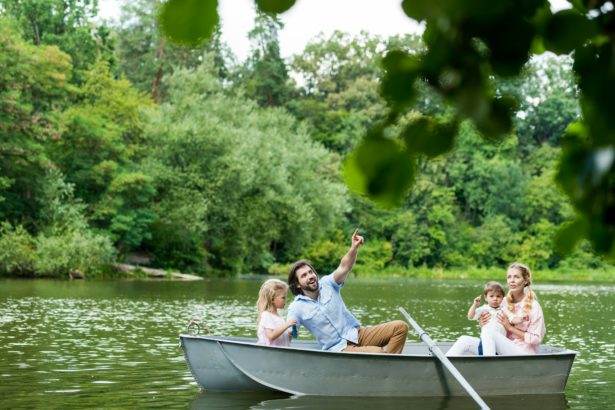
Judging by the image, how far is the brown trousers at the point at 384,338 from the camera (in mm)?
10141

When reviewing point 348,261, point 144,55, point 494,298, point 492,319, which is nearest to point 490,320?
point 492,319

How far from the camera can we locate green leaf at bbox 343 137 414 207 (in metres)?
1.23

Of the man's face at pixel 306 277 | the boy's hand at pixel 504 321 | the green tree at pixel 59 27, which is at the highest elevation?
the green tree at pixel 59 27

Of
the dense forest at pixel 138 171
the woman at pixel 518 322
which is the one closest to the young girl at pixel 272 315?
the woman at pixel 518 322

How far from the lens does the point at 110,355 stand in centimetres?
1384

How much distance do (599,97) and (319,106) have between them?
65.9m

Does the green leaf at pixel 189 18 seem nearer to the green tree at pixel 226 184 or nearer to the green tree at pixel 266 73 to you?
the green tree at pixel 226 184

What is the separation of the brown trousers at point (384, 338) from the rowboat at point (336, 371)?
5.9 inches

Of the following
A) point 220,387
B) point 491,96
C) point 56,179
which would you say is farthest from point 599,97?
point 56,179

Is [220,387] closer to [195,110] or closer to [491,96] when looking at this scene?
[491,96]

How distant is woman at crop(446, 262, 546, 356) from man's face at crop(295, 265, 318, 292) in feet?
4.99

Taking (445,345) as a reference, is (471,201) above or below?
above

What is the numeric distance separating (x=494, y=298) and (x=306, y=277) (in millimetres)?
1886

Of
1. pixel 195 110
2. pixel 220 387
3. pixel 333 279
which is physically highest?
pixel 195 110
